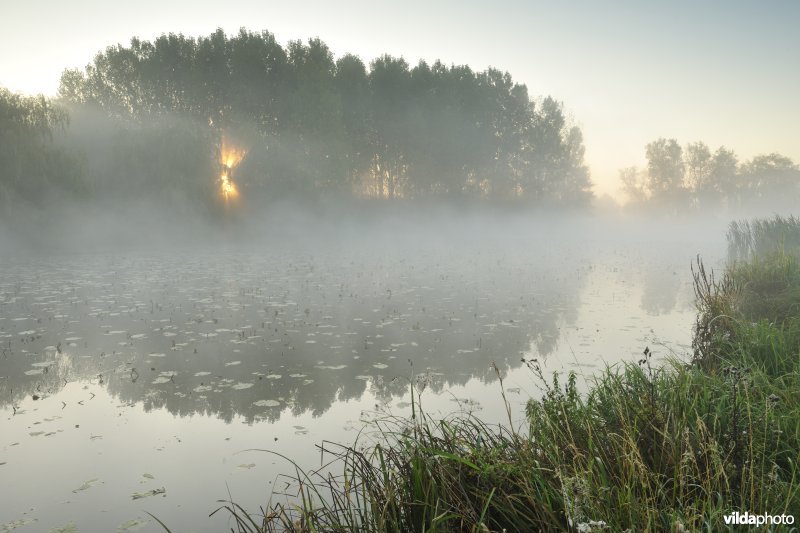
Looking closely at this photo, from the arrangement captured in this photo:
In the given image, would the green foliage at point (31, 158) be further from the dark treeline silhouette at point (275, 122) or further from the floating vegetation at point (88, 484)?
the floating vegetation at point (88, 484)

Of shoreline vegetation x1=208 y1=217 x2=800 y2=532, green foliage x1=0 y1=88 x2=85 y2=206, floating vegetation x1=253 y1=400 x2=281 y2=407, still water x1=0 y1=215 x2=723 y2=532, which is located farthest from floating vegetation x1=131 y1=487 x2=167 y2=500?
green foliage x1=0 y1=88 x2=85 y2=206

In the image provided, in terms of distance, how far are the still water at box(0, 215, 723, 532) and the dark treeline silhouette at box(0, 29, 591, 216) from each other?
736 inches

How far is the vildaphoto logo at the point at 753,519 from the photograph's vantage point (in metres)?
2.83

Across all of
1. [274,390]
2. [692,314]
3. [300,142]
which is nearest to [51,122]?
[300,142]

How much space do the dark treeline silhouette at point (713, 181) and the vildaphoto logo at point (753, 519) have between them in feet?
356

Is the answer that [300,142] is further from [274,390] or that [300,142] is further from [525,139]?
[274,390]

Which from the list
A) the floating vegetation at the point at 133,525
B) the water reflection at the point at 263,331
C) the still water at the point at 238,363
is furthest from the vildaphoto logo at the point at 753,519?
the water reflection at the point at 263,331

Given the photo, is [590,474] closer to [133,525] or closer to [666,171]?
[133,525]

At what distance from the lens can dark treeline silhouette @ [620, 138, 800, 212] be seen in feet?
320

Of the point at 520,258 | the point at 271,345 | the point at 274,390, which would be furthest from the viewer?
the point at 520,258

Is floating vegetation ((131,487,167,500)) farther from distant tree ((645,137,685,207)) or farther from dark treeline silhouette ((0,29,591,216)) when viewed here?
distant tree ((645,137,685,207))

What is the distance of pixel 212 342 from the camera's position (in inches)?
432

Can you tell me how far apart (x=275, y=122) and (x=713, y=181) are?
87.5m

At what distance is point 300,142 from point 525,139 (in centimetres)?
3404
